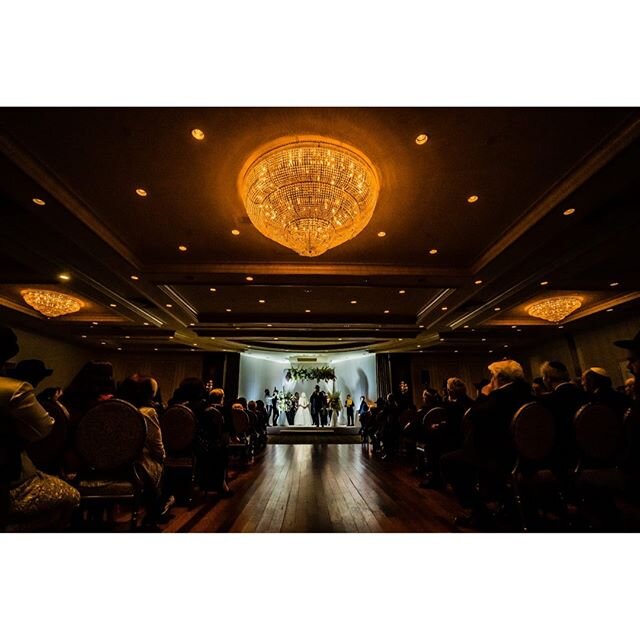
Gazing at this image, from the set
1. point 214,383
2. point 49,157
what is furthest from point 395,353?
point 49,157

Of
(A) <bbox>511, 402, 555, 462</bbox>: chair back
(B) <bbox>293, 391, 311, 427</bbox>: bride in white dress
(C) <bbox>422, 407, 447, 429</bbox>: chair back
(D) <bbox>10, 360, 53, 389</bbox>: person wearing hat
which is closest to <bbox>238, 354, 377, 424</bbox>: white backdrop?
(B) <bbox>293, 391, 311, 427</bbox>: bride in white dress

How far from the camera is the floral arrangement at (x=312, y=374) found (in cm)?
1448

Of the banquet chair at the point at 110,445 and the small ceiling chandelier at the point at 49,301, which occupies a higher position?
the small ceiling chandelier at the point at 49,301

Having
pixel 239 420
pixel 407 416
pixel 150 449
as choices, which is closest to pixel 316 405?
pixel 407 416

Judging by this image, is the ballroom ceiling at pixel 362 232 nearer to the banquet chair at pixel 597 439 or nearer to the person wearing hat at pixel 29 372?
the person wearing hat at pixel 29 372

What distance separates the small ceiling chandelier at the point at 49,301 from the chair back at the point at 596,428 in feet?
27.1

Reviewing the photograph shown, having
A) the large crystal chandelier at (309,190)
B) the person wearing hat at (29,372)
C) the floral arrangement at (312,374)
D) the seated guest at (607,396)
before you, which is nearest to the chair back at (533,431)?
the seated guest at (607,396)

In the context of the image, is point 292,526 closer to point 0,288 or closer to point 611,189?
point 611,189

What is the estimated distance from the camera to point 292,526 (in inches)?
92.6

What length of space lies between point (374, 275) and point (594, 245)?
2.95m

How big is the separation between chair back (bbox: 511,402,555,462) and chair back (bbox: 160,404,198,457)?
106 inches

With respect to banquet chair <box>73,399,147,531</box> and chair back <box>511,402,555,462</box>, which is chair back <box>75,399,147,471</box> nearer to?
banquet chair <box>73,399,147,531</box>

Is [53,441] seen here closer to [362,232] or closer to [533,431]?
[533,431]

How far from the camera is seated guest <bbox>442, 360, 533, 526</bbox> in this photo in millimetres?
2143
